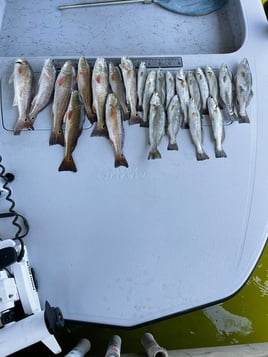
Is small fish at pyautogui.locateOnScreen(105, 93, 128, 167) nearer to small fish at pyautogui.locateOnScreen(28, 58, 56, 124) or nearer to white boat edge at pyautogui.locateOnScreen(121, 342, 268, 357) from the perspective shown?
small fish at pyautogui.locateOnScreen(28, 58, 56, 124)

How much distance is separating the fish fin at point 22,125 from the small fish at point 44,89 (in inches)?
0.6

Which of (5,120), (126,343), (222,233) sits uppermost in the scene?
(5,120)

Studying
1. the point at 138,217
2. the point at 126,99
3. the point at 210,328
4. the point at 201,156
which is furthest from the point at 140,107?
the point at 210,328

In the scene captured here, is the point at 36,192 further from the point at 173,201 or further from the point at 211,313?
the point at 211,313

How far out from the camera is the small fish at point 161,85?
1.46 metres

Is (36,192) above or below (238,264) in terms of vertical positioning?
above

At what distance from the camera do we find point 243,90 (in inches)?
57.6

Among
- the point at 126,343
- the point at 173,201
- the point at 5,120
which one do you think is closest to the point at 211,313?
the point at 126,343

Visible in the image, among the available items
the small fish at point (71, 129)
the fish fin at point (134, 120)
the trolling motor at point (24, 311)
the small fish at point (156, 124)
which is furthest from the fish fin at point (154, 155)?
the trolling motor at point (24, 311)

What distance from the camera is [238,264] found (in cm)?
132

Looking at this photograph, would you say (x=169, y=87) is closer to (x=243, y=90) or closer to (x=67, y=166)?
(x=243, y=90)

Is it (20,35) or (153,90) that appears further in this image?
(20,35)

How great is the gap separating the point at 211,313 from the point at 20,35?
1.26m

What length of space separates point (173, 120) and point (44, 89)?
16.7 inches
